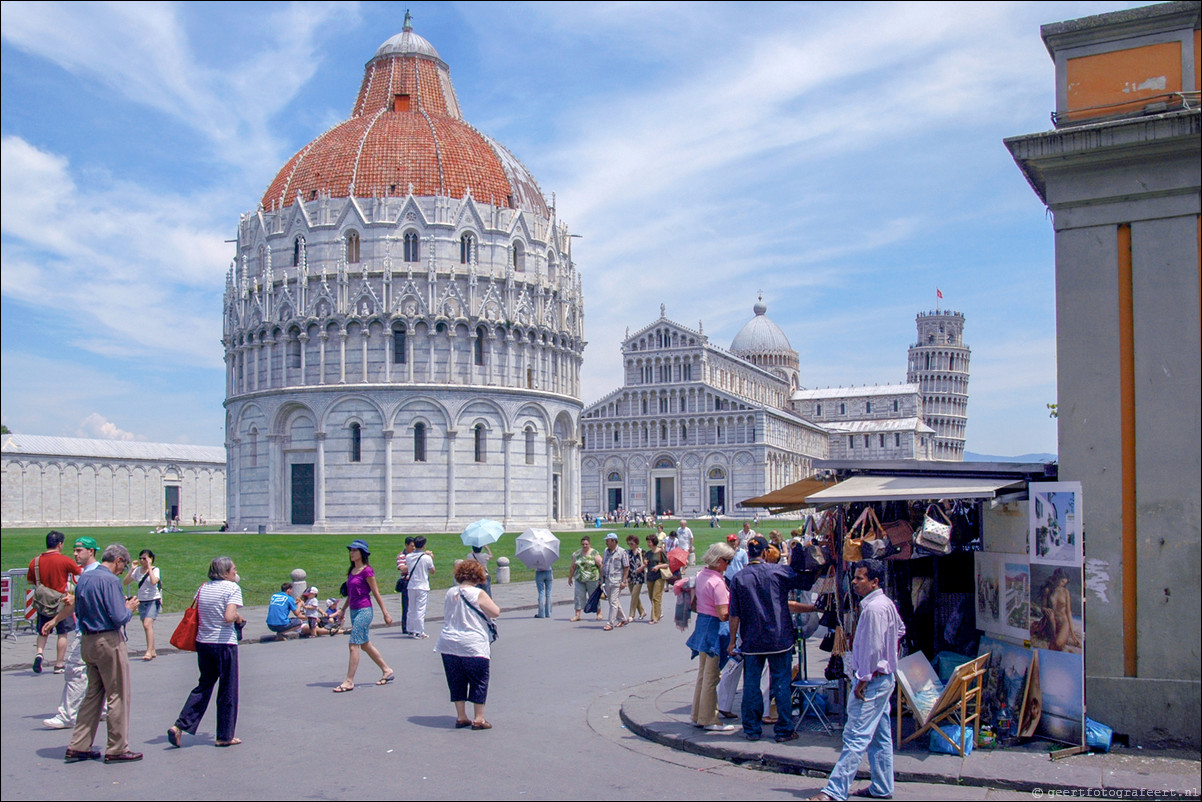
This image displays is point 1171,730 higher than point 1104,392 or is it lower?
lower

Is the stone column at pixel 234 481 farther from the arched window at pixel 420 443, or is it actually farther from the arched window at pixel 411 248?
the arched window at pixel 411 248

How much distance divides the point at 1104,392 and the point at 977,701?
312 centimetres

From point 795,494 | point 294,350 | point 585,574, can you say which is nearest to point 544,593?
point 585,574

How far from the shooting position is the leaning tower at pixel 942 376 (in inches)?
5423

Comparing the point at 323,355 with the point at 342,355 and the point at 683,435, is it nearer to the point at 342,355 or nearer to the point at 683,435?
the point at 342,355

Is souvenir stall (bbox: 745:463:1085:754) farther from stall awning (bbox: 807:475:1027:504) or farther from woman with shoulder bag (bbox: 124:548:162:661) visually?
woman with shoulder bag (bbox: 124:548:162:661)

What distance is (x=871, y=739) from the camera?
8.12m

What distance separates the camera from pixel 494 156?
58781 mm

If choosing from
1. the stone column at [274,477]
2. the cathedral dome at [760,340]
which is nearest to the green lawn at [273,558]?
the stone column at [274,477]

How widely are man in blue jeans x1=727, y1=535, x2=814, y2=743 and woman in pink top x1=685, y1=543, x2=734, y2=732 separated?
401 millimetres

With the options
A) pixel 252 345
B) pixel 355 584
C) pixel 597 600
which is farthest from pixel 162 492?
pixel 355 584

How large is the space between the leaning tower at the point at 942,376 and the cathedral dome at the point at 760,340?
60.5 feet

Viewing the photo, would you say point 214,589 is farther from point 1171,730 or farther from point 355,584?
point 1171,730

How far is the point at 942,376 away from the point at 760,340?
26128 mm
